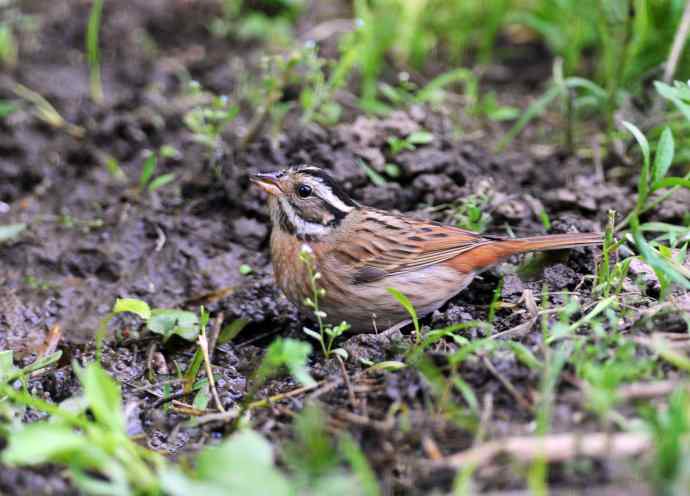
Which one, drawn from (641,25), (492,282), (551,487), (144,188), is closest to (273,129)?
(144,188)

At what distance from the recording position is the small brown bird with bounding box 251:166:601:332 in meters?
5.02

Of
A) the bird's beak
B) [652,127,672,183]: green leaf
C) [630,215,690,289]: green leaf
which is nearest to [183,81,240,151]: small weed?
the bird's beak

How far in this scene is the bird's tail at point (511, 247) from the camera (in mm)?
4883

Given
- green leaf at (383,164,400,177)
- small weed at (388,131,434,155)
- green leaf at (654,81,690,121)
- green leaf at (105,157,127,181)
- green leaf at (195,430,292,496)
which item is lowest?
green leaf at (105,157,127,181)

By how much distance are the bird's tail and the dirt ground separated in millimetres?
144

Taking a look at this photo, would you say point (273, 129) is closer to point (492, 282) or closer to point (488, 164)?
point (488, 164)

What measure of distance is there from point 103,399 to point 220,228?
2820mm

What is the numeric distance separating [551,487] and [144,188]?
163 inches

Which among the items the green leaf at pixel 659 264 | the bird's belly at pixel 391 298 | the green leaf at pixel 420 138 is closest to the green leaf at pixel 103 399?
the bird's belly at pixel 391 298

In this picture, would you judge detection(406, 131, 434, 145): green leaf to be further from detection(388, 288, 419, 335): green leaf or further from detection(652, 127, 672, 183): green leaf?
detection(388, 288, 419, 335): green leaf

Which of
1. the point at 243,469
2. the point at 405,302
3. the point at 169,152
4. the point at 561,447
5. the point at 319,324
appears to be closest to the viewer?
the point at 243,469

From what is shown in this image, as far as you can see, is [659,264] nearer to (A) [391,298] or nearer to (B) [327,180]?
(A) [391,298]

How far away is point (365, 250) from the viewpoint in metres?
5.20

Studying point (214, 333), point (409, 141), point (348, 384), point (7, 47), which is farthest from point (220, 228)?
point (7, 47)
